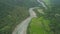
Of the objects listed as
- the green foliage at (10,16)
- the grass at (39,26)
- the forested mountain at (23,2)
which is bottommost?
the grass at (39,26)

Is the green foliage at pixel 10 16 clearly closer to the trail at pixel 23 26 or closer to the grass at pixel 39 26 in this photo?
the trail at pixel 23 26

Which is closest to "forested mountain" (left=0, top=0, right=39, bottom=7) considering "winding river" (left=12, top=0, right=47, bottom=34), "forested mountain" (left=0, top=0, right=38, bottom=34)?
"forested mountain" (left=0, top=0, right=38, bottom=34)

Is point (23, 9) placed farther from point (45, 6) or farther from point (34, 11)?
point (45, 6)

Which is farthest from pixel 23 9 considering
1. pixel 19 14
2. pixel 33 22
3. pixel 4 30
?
pixel 4 30

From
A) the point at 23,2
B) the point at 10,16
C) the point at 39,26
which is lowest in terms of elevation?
the point at 39,26

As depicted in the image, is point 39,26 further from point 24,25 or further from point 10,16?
point 10,16

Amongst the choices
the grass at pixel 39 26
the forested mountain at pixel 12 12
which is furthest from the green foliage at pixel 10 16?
the grass at pixel 39 26

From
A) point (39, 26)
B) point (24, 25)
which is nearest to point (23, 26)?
point (24, 25)

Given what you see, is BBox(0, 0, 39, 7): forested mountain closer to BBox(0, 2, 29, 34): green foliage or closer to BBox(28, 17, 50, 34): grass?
BBox(0, 2, 29, 34): green foliage
